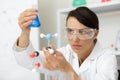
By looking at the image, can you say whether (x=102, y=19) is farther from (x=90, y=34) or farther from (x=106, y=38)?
(x=90, y=34)

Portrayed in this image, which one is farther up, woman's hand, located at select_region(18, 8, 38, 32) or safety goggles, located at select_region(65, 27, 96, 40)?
woman's hand, located at select_region(18, 8, 38, 32)

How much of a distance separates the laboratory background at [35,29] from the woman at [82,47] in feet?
1.82

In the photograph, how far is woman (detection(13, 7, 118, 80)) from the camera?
3.42 ft

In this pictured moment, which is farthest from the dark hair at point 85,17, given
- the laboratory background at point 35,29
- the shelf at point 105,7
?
the laboratory background at point 35,29

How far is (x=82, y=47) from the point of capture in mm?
1175

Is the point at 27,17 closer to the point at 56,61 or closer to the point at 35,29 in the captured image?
the point at 56,61

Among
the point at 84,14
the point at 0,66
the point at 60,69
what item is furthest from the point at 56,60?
the point at 0,66

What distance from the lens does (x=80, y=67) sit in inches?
53.3

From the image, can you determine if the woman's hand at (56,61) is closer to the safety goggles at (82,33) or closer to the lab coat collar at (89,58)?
the safety goggles at (82,33)

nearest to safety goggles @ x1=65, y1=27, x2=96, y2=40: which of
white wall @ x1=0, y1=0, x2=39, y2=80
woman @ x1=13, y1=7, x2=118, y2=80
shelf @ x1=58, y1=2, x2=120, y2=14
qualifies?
woman @ x1=13, y1=7, x2=118, y2=80

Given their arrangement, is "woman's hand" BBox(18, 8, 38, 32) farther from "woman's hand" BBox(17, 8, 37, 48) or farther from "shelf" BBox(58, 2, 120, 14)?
"shelf" BBox(58, 2, 120, 14)

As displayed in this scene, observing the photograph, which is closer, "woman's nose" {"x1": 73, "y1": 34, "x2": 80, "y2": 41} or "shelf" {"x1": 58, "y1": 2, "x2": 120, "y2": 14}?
"woman's nose" {"x1": 73, "y1": 34, "x2": 80, "y2": 41}

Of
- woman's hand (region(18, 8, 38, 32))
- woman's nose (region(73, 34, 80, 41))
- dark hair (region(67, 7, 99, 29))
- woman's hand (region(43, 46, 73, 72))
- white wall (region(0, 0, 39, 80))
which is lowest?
white wall (region(0, 0, 39, 80))

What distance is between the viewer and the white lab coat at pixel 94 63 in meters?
1.14
